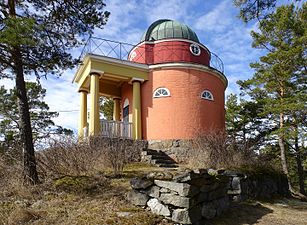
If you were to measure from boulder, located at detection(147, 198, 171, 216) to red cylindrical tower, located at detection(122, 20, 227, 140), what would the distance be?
28.4ft

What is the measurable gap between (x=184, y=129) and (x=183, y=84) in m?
2.16

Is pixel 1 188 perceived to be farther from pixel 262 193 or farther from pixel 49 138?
pixel 262 193

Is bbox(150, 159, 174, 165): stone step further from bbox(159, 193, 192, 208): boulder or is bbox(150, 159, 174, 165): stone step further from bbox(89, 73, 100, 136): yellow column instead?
bbox(159, 193, 192, 208): boulder

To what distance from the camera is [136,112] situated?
1465 centimetres

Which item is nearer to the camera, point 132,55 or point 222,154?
point 222,154

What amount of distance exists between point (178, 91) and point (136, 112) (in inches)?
88.7

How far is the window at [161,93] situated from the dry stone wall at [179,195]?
8.60 metres

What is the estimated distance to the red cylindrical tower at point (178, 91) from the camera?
1428 cm

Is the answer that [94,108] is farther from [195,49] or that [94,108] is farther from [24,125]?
[24,125]

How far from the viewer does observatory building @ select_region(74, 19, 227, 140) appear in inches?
555

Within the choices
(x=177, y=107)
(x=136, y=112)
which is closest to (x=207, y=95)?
(x=177, y=107)

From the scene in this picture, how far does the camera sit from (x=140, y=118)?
14766mm

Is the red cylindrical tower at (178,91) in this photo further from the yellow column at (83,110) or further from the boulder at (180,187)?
the boulder at (180,187)

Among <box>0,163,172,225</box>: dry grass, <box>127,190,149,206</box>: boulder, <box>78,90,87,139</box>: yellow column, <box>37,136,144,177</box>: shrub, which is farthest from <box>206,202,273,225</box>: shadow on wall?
<box>78,90,87,139</box>: yellow column
